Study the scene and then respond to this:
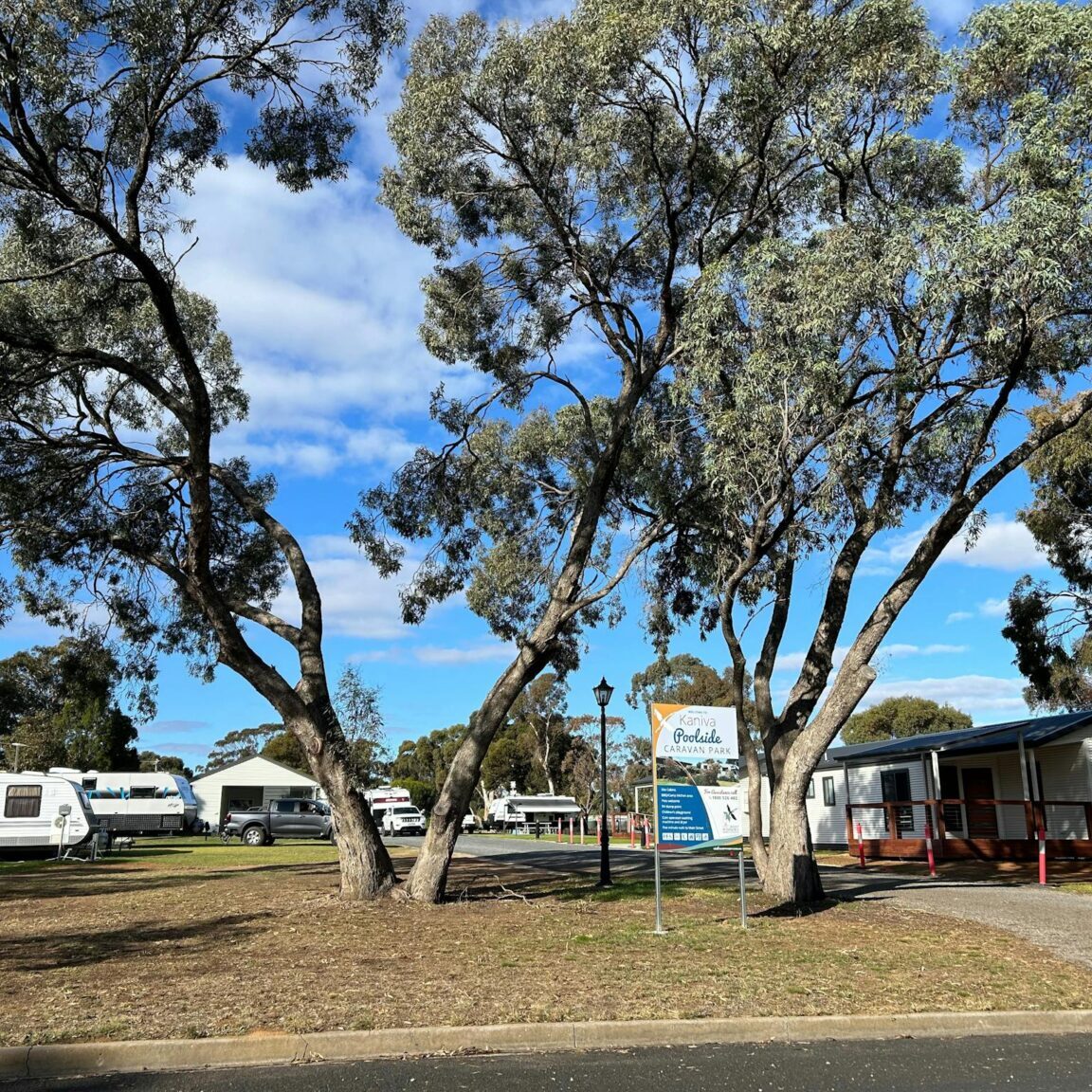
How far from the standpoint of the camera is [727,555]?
16.5 m

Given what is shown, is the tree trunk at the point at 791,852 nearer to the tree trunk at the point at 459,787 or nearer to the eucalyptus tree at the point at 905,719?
the tree trunk at the point at 459,787

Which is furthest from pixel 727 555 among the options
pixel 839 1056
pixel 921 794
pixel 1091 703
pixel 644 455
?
pixel 1091 703

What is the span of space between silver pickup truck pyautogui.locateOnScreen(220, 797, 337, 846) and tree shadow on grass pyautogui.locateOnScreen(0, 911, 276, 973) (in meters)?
26.9

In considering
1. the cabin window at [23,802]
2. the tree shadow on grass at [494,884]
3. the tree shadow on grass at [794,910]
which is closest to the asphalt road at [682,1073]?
the tree shadow on grass at [794,910]

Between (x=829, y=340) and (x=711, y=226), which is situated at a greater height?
(x=711, y=226)

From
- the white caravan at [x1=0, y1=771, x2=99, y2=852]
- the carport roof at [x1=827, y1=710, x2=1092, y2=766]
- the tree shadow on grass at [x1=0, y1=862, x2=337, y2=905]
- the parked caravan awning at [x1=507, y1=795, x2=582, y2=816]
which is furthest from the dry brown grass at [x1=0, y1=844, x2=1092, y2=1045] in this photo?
the parked caravan awning at [x1=507, y1=795, x2=582, y2=816]

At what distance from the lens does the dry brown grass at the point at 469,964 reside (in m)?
7.75

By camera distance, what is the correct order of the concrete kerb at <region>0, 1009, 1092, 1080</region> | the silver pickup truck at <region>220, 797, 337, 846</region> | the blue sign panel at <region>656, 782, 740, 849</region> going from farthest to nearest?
1. the silver pickup truck at <region>220, 797, 337, 846</region>
2. the blue sign panel at <region>656, 782, 740, 849</region>
3. the concrete kerb at <region>0, 1009, 1092, 1080</region>

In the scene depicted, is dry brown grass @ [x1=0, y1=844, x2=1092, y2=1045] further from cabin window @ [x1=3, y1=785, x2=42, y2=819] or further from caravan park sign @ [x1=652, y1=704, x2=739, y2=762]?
cabin window @ [x1=3, y1=785, x2=42, y2=819]

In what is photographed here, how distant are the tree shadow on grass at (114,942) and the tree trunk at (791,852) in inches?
293

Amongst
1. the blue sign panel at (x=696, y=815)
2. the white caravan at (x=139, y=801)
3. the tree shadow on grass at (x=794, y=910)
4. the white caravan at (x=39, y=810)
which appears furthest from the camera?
the white caravan at (x=139, y=801)

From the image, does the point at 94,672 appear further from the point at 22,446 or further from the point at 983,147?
the point at 983,147

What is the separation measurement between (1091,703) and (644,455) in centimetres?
3769

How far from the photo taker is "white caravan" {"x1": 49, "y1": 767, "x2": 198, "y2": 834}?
147 feet
